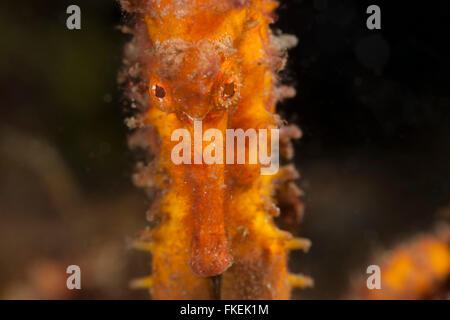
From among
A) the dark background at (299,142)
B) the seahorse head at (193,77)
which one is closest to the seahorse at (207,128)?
the seahorse head at (193,77)

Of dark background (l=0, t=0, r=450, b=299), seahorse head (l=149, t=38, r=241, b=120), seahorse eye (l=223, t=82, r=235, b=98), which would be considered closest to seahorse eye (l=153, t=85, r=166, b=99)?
seahorse head (l=149, t=38, r=241, b=120)

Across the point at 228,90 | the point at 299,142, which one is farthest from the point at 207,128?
the point at 299,142

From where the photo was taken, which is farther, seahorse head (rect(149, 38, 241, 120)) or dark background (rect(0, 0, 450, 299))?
dark background (rect(0, 0, 450, 299))

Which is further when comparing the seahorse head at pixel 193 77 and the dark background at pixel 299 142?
the dark background at pixel 299 142

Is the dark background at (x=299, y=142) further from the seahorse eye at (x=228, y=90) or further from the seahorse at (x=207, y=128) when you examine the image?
the seahorse eye at (x=228, y=90)

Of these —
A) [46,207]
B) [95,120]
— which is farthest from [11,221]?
[95,120]

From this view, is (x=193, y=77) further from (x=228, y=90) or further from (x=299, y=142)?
(x=299, y=142)

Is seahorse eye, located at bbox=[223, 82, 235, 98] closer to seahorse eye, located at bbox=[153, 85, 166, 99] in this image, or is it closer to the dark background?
seahorse eye, located at bbox=[153, 85, 166, 99]
